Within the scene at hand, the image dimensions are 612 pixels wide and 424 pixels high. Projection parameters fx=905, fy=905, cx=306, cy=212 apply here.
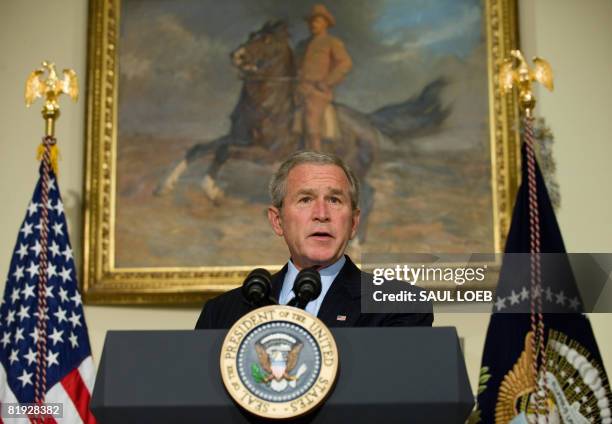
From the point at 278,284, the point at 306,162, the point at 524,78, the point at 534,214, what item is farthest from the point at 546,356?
the point at 306,162

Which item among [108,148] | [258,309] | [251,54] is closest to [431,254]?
[251,54]

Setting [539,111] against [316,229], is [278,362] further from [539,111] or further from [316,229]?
[539,111]

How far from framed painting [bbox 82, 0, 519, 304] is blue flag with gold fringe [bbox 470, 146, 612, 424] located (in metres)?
0.99

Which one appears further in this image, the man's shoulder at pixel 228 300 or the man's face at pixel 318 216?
the man's shoulder at pixel 228 300

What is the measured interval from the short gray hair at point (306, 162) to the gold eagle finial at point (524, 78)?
1.90 meters

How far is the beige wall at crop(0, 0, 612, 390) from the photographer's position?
18.9ft

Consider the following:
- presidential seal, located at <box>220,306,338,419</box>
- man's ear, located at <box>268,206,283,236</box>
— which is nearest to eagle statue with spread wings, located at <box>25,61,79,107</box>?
man's ear, located at <box>268,206,283,236</box>

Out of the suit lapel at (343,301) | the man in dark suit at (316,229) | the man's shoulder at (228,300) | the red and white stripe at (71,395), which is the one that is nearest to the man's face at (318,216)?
the man in dark suit at (316,229)

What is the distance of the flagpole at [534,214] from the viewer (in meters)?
4.63

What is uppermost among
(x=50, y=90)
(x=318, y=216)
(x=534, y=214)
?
(x=50, y=90)

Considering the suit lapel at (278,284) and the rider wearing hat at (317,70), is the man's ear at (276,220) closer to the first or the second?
the suit lapel at (278,284)

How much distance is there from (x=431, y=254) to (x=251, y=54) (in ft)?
6.04

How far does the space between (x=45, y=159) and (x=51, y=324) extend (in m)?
0.99

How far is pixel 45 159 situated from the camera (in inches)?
213
